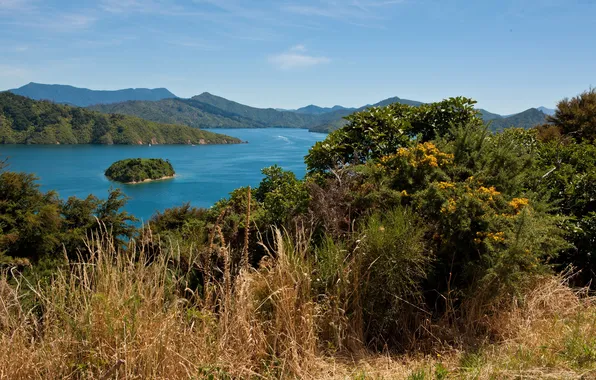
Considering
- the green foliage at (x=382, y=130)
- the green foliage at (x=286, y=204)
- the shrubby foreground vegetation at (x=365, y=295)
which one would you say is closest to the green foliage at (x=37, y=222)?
the green foliage at (x=286, y=204)

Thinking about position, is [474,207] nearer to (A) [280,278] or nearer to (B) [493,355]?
(B) [493,355]

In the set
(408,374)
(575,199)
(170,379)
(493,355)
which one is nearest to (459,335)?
(493,355)

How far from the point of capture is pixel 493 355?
7.97ft

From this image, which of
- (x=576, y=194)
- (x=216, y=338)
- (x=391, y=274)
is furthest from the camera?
(x=576, y=194)

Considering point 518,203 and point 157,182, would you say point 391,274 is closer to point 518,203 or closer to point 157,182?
point 518,203

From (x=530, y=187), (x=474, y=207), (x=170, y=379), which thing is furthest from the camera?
(x=530, y=187)

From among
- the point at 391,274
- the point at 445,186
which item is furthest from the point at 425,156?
the point at 391,274

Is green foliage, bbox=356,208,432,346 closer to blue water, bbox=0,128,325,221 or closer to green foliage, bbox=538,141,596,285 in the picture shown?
green foliage, bbox=538,141,596,285

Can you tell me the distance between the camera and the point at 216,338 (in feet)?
7.38

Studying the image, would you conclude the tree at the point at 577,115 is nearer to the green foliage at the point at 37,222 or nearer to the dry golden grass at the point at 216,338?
the dry golden grass at the point at 216,338

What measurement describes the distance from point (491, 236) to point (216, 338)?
182 cm

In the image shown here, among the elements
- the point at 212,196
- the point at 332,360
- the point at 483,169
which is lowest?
the point at 212,196

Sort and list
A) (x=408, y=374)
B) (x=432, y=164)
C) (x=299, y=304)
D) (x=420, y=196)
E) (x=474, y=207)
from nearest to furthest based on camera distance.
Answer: (x=408, y=374)
(x=299, y=304)
(x=474, y=207)
(x=420, y=196)
(x=432, y=164)

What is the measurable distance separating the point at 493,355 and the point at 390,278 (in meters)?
0.70
